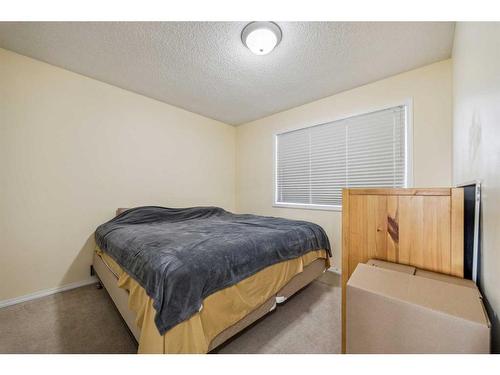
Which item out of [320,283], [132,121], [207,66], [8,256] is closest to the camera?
[8,256]

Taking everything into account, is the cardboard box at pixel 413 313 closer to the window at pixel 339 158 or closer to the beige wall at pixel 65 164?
the window at pixel 339 158

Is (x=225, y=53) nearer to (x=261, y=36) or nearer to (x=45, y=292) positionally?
(x=261, y=36)

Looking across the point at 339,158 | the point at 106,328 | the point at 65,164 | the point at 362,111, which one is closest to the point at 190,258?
the point at 106,328

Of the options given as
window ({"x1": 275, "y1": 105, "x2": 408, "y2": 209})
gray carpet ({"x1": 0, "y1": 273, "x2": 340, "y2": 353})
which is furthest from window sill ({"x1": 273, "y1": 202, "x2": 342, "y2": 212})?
gray carpet ({"x1": 0, "y1": 273, "x2": 340, "y2": 353})

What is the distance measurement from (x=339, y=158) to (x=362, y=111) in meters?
0.61

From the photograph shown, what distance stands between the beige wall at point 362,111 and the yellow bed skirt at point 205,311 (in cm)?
151

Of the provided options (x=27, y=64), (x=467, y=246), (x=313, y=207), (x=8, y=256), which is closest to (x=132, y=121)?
(x=27, y=64)

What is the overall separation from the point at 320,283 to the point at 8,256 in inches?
122

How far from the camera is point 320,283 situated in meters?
2.29

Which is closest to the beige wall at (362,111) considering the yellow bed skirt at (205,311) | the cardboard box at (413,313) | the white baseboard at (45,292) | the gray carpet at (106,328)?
the gray carpet at (106,328)

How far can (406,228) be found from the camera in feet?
3.40

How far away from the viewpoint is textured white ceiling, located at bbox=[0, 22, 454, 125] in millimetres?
1597

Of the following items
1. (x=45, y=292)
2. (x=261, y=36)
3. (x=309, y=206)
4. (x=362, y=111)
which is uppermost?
(x=261, y=36)
